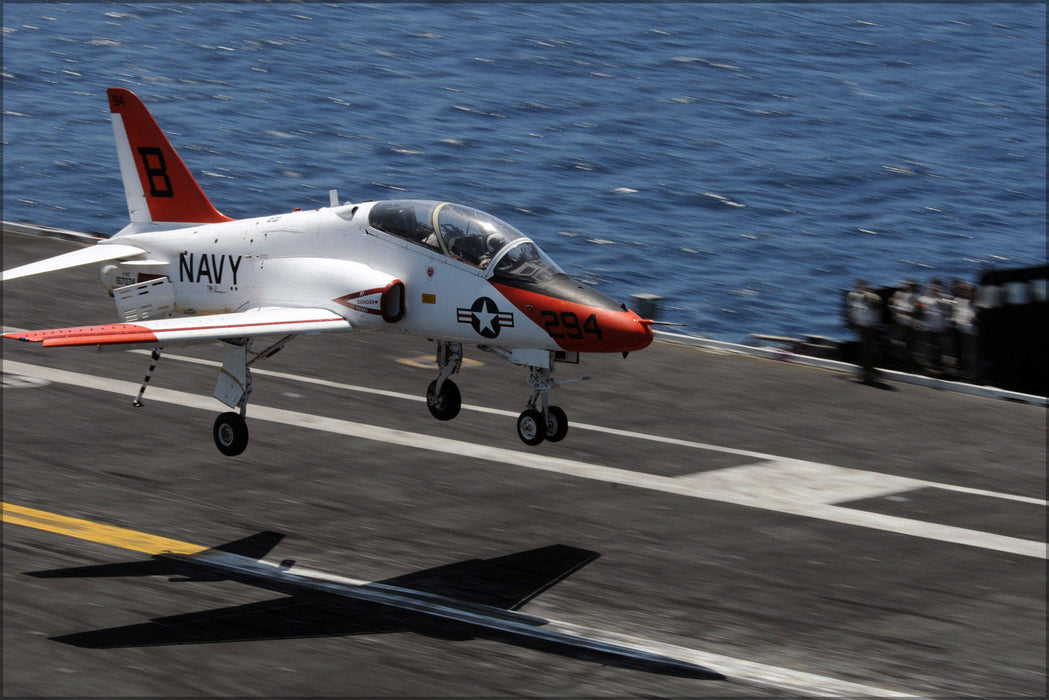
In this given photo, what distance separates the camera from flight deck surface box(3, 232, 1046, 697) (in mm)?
18859

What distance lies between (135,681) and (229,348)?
676 cm

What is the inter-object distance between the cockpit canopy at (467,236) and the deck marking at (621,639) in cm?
556

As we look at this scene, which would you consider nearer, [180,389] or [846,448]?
[846,448]

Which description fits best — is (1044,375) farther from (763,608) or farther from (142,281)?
(142,281)

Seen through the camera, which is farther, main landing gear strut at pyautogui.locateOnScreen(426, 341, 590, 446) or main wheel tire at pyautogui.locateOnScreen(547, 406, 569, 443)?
main wheel tire at pyautogui.locateOnScreen(547, 406, 569, 443)

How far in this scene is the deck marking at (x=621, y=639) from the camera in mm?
18266

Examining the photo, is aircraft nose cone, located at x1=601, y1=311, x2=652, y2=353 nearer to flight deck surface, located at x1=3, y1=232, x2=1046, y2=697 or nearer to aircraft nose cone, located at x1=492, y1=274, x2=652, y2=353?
aircraft nose cone, located at x1=492, y1=274, x2=652, y2=353

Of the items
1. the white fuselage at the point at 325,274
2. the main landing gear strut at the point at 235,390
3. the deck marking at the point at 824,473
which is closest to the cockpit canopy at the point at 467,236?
the white fuselage at the point at 325,274

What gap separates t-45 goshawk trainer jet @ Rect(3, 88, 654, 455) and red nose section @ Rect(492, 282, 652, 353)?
0.02 m

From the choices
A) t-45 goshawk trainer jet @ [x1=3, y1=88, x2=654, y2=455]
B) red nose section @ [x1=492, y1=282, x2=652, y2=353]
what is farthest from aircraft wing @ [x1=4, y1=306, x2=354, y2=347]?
red nose section @ [x1=492, y1=282, x2=652, y2=353]

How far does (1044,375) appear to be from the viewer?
35.3m

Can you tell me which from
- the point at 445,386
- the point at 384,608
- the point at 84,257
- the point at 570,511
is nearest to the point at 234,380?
the point at 445,386

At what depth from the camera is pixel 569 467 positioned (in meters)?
28.5

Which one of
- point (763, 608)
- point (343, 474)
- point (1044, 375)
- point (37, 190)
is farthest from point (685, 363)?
point (37, 190)
